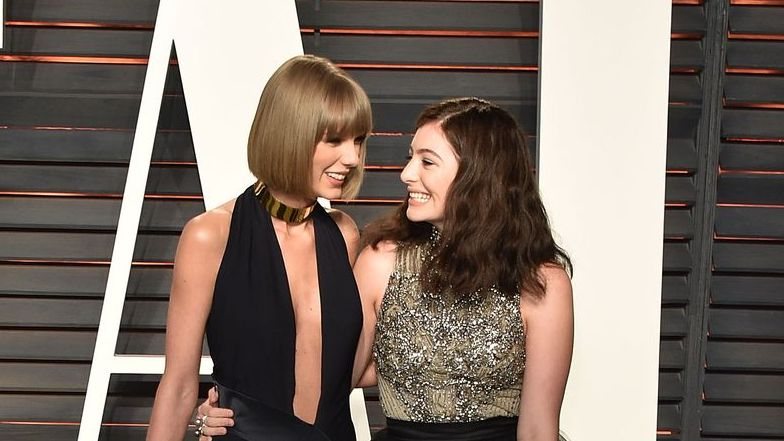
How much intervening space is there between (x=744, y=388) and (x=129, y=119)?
245cm

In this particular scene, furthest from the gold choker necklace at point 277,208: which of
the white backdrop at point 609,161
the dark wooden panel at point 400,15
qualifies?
the dark wooden panel at point 400,15

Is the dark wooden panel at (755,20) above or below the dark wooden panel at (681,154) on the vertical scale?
above

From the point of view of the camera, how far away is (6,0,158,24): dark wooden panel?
11.6 feet

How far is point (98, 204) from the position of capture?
11.8 ft

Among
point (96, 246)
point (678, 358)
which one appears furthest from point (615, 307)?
point (96, 246)

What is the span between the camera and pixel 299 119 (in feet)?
7.36

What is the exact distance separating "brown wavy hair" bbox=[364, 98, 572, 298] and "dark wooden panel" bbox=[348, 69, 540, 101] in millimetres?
1176

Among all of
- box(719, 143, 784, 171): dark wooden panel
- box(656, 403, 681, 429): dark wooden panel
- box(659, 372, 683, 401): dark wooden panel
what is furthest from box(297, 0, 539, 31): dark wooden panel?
box(656, 403, 681, 429): dark wooden panel

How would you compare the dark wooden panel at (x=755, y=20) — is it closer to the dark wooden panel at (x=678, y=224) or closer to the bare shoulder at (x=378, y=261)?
the dark wooden panel at (x=678, y=224)

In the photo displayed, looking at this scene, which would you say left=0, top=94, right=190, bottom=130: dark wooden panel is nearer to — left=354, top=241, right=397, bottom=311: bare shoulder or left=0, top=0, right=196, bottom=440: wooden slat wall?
left=0, top=0, right=196, bottom=440: wooden slat wall

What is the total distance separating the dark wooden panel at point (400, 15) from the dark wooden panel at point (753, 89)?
0.80m

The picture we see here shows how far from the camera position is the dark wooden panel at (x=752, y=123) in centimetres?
367

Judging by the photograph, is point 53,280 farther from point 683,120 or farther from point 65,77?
point 683,120

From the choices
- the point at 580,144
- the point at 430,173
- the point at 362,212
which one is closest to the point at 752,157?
the point at 580,144
